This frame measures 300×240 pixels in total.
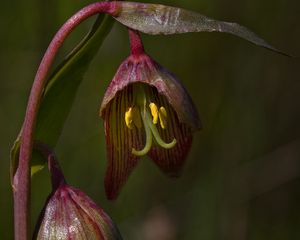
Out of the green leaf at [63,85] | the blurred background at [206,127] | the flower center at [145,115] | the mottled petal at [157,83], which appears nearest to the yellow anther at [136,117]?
the flower center at [145,115]

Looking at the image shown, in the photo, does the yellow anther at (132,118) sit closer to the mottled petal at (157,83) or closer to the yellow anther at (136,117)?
the yellow anther at (136,117)

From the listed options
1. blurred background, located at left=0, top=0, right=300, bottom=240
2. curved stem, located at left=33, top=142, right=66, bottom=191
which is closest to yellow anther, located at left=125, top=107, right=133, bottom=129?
curved stem, located at left=33, top=142, right=66, bottom=191

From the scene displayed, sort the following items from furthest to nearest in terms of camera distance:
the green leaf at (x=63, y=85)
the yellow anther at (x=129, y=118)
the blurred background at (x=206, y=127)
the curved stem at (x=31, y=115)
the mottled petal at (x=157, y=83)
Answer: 1. the blurred background at (x=206, y=127)
2. the green leaf at (x=63, y=85)
3. the yellow anther at (x=129, y=118)
4. the mottled petal at (x=157, y=83)
5. the curved stem at (x=31, y=115)

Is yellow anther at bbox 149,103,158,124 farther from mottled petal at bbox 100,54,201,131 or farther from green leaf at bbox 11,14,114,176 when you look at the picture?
green leaf at bbox 11,14,114,176

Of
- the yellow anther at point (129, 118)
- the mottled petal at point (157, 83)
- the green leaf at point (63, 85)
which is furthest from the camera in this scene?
the green leaf at point (63, 85)

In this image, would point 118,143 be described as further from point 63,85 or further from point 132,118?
point 63,85

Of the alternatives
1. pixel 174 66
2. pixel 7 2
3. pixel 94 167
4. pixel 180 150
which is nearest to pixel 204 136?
pixel 174 66

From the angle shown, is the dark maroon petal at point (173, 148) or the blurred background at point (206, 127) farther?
the blurred background at point (206, 127)

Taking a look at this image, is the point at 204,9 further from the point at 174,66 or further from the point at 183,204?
the point at 183,204

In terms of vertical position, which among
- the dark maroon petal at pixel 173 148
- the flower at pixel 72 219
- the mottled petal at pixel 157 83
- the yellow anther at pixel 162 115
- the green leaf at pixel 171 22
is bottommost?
the flower at pixel 72 219
